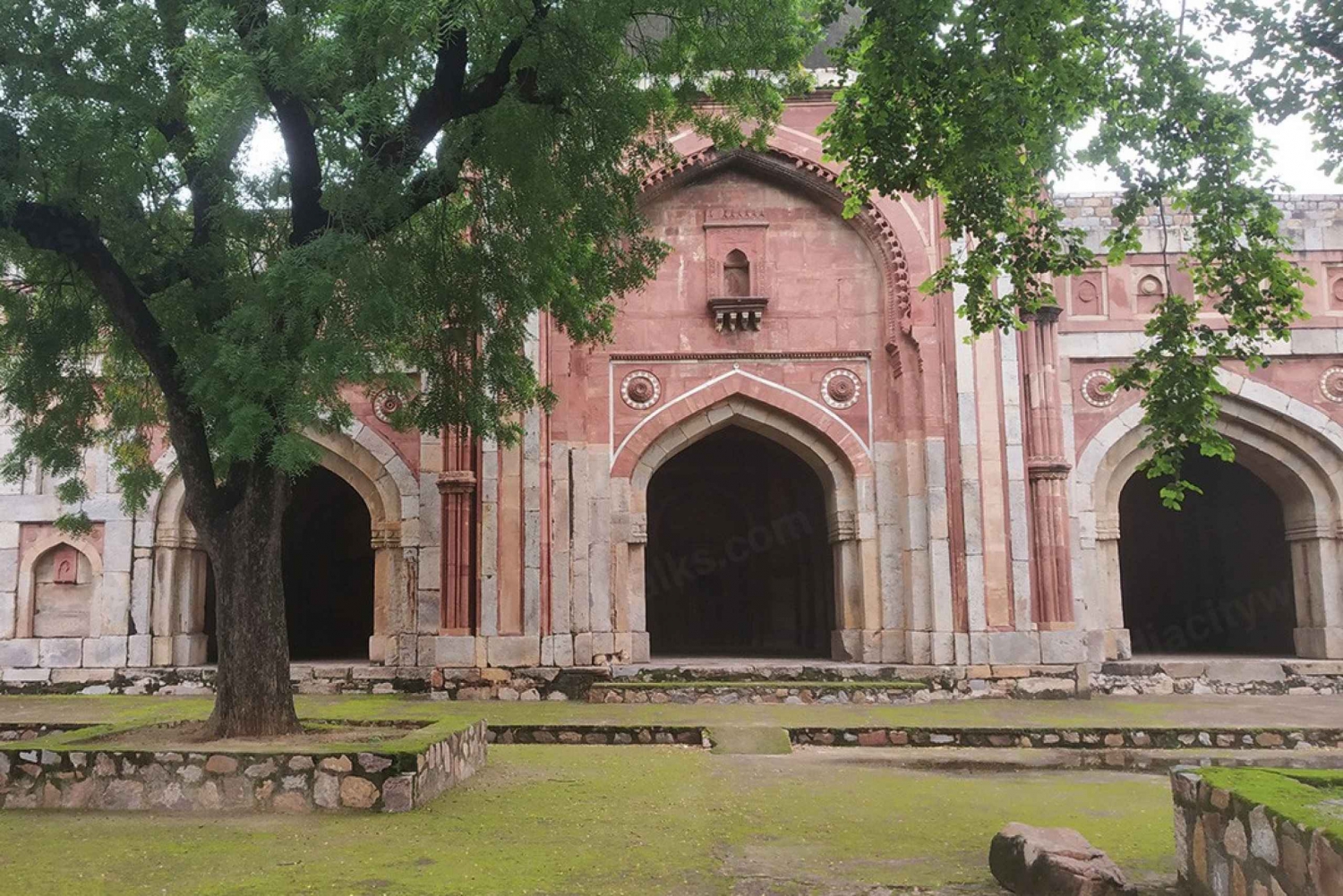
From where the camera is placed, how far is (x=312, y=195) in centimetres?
684

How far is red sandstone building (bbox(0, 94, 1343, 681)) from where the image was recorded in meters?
11.9

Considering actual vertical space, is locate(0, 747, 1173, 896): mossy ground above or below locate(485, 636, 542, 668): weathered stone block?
below

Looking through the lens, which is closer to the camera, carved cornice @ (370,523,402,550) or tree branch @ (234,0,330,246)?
tree branch @ (234,0,330,246)

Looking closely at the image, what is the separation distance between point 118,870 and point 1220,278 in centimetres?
621

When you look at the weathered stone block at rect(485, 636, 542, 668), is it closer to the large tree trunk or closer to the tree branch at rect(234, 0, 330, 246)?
the large tree trunk

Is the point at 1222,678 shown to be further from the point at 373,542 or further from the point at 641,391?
the point at 373,542

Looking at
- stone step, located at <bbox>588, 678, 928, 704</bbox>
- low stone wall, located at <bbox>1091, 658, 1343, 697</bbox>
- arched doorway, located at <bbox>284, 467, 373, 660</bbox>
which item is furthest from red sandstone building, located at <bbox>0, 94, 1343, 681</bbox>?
arched doorway, located at <bbox>284, 467, 373, 660</bbox>

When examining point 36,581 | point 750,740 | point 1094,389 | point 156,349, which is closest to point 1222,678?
point 1094,389

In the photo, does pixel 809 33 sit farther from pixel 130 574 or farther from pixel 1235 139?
pixel 130 574

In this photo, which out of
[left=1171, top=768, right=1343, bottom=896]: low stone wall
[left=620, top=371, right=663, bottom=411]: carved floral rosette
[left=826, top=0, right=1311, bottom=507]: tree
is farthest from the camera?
[left=620, top=371, right=663, bottom=411]: carved floral rosette

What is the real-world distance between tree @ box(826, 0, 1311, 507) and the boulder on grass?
207 cm

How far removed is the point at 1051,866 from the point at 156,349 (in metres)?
5.91

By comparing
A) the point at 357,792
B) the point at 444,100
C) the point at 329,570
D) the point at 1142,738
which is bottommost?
the point at 1142,738

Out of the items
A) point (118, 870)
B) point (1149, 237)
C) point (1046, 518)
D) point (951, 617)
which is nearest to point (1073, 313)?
point (1149, 237)
